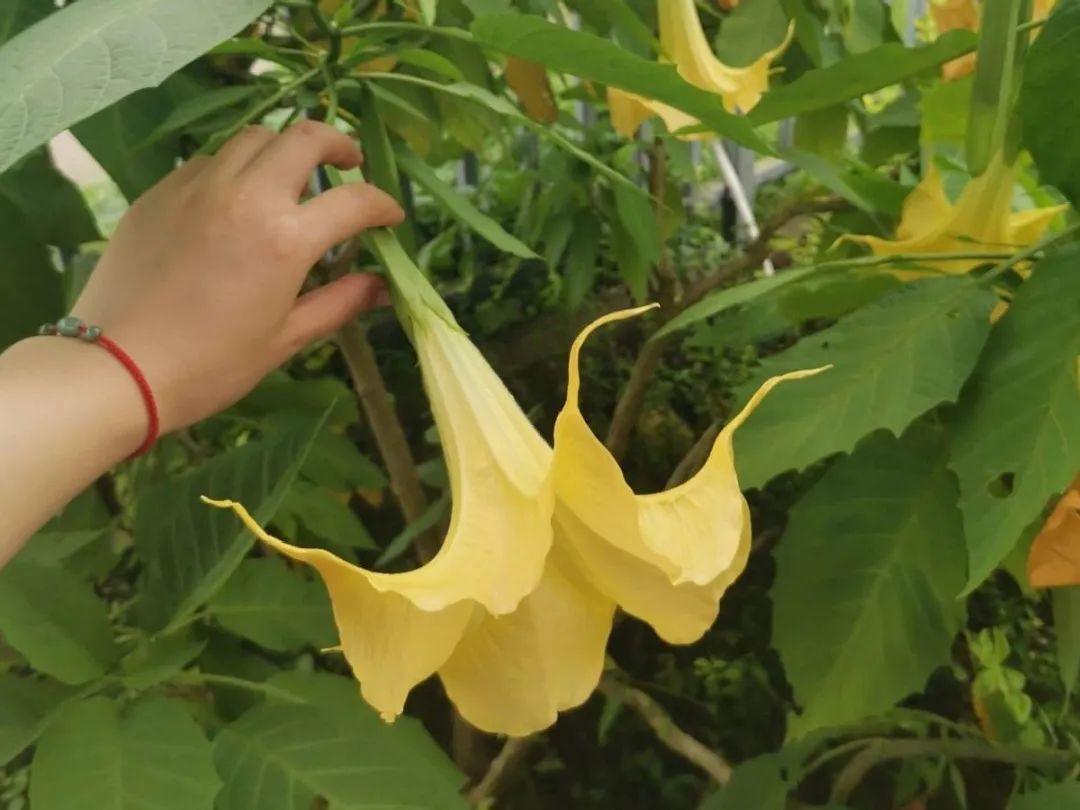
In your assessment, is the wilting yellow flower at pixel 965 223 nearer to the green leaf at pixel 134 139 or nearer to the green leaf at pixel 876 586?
the green leaf at pixel 876 586

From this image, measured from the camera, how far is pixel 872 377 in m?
0.46

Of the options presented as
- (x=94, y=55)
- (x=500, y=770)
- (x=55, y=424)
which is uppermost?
(x=94, y=55)

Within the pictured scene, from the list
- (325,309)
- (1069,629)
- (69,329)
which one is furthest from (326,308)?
(1069,629)

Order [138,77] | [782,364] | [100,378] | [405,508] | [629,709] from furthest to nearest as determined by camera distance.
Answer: [629,709] < [405,508] < [782,364] < [100,378] < [138,77]

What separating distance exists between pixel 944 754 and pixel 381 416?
0.43m

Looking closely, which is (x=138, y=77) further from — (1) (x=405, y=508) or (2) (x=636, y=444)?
(2) (x=636, y=444)

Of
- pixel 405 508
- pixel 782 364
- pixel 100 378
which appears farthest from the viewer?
pixel 405 508

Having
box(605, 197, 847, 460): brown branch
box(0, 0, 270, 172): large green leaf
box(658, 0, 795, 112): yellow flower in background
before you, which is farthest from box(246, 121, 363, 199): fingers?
box(605, 197, 847, 460): brown branch

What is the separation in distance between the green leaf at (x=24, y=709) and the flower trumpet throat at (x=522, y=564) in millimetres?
270

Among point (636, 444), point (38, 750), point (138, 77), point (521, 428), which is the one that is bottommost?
point (636, 444)

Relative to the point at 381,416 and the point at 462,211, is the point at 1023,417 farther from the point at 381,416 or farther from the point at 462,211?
the point at 381,416

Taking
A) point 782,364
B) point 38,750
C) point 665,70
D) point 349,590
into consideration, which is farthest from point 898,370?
point 38,750

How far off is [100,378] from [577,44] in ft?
0.71

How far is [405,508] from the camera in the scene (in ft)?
2.34
